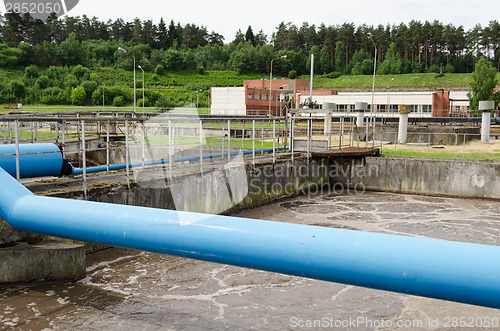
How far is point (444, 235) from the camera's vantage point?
41.4ft

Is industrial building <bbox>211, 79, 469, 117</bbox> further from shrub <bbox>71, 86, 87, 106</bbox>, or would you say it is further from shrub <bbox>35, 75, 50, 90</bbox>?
shrub <bbox>35, 75, 50, 90</bbox>

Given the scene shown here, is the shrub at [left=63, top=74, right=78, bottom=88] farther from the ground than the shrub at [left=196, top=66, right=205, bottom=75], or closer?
closer

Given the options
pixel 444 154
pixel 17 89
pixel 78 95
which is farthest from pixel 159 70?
pixel 444 154

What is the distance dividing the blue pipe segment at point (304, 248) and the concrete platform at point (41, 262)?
4.84ft

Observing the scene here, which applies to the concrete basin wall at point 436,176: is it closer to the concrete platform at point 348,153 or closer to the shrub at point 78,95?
the concrete platform at point 348,153

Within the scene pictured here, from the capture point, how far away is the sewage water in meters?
6.81

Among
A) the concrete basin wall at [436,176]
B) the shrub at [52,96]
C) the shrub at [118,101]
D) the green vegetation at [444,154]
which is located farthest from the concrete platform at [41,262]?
the shrub at [52,96]

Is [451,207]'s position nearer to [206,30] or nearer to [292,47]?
[292,47]

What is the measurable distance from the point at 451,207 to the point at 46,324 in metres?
14.6

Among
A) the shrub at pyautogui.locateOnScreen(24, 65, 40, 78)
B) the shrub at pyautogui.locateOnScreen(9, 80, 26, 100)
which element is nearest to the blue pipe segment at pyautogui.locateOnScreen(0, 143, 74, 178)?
the shrub at pyautogui.locateOnScreen(9, 80, 26, 100)

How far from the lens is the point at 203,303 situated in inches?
303

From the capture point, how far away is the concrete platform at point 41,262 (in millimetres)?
7477

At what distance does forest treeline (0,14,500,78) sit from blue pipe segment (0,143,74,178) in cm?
10798

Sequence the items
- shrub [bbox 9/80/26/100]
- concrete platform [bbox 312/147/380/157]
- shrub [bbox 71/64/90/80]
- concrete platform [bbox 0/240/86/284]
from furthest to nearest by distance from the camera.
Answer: shrub [bbox 71/64/90/80]
shrub [bbox 9/80/26/100]
concrete platform [bbox 312/147/380/157]
concrete platform [bbox 0/240/86/284]
